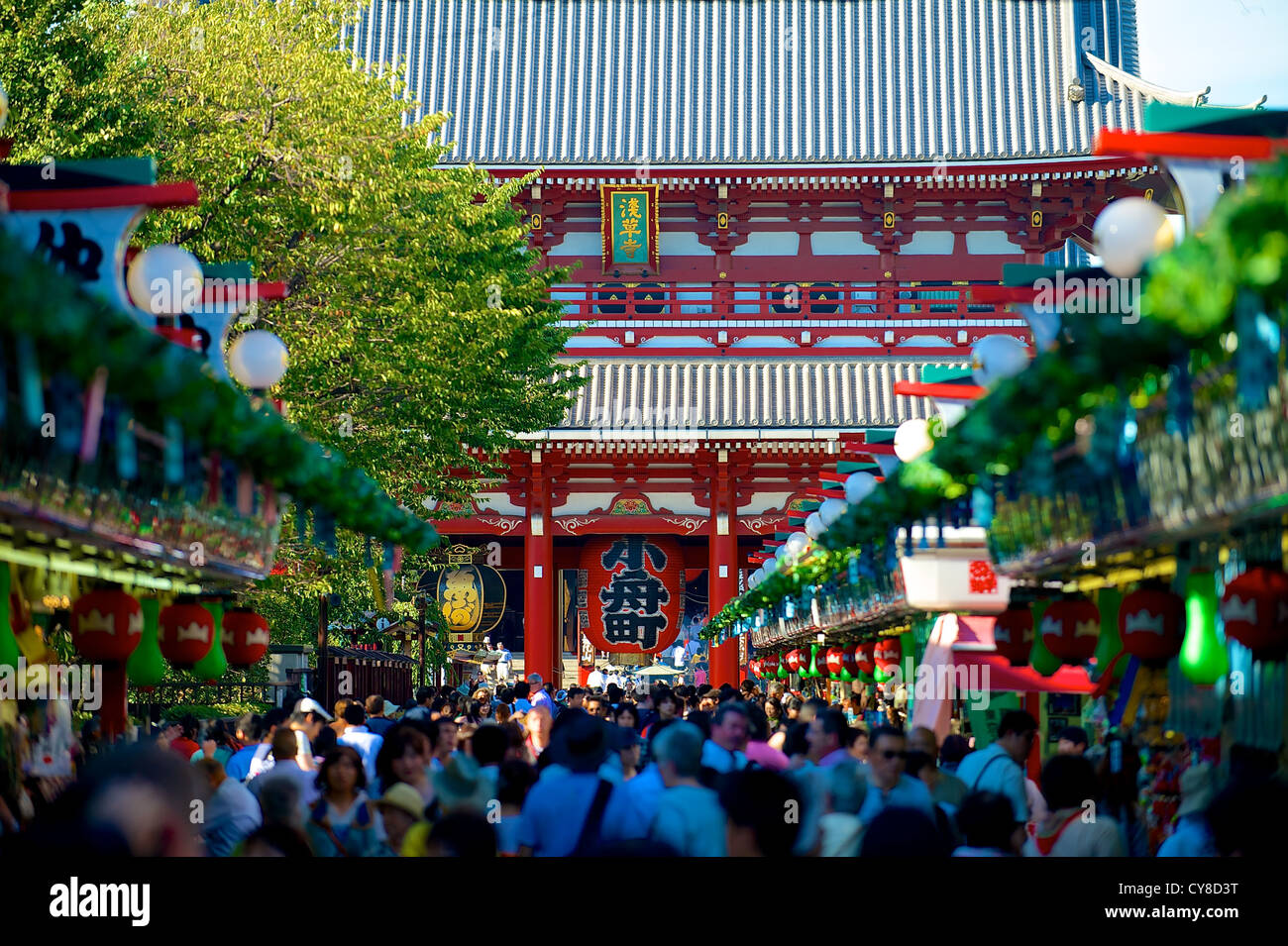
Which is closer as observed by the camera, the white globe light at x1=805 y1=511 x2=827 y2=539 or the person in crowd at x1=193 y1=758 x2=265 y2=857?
the person in crowd at x1=193 y1=758 x2=265 y2=857

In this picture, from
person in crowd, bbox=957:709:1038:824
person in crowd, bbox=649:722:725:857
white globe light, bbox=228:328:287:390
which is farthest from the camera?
white globe light, bbox=228:328:287:390

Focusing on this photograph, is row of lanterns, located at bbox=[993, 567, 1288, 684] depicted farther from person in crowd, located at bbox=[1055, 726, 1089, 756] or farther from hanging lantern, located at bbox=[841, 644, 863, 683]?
hanging lantern, located at bbox=[841, 644, 863, 683]

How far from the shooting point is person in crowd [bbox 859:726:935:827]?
21.4 feet

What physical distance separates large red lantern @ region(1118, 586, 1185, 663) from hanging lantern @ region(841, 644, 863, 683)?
915 centimetres

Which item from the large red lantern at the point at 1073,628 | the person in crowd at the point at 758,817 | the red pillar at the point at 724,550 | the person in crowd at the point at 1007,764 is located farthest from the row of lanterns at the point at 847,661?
the person in crowd at the point at 758,817

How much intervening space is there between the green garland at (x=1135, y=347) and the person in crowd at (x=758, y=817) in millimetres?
1727

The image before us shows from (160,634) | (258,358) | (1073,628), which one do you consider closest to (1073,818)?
(1073,628)

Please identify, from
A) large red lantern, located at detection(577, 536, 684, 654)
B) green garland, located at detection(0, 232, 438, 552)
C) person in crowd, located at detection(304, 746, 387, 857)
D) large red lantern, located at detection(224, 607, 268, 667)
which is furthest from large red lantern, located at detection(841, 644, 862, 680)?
person in crowd, located at detection(304, 746, 387, 857)

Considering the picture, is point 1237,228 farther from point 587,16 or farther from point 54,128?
point 587,16

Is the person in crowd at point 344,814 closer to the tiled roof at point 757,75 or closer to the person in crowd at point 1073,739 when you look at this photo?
the person in crowd at point 1073,739

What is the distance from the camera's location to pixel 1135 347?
502 centimetres

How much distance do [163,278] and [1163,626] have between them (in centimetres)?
525

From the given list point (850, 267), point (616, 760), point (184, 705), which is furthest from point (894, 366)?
point (616, 760)

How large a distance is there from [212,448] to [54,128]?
7.08m
